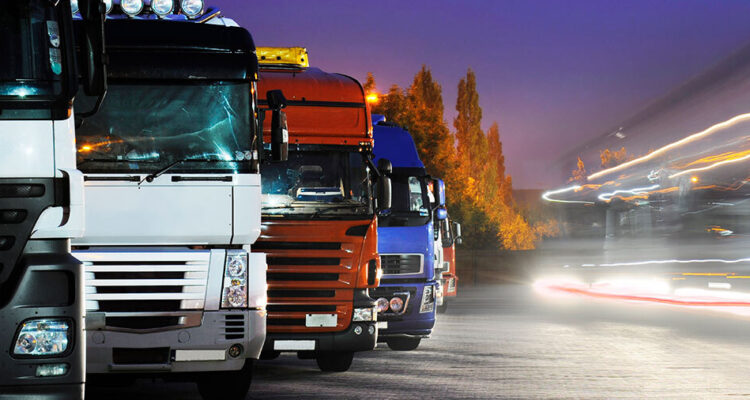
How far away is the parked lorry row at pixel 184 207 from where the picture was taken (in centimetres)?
654

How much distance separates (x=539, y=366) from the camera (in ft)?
48.2

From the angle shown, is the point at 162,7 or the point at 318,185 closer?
the point at 162,7

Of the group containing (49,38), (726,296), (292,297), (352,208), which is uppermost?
(49,38)

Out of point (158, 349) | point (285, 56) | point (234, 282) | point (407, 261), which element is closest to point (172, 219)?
point (234, 282)

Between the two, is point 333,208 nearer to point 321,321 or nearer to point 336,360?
point 321,321

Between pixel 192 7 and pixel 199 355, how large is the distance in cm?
367

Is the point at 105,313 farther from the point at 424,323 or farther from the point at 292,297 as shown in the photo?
the point at 424,323

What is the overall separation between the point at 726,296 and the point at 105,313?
25015 mm

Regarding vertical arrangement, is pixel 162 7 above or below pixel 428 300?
above

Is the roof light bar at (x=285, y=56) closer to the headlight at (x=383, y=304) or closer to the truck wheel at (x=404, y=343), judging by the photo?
the headlight at (x=383, y=304)

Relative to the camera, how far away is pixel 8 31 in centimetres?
688

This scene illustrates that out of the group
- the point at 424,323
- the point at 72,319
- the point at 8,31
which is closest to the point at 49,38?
the point at 8,31

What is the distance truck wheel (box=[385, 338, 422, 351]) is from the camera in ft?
58.4

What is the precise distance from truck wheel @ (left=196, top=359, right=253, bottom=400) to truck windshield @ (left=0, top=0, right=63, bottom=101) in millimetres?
4435
